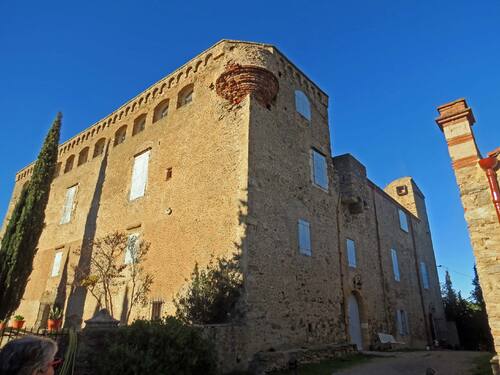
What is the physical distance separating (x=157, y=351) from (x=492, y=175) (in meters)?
6.98

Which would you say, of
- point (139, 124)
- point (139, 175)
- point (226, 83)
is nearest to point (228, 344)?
Answer: point (226, 83)

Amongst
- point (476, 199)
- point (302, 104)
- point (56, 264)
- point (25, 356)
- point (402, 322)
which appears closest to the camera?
point (25, 356)

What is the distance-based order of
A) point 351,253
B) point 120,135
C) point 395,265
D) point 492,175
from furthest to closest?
point 395,265, point 120,135, point 351,253, point 492,175

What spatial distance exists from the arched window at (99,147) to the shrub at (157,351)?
1449cm

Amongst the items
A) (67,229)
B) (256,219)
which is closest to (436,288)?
(256,219)

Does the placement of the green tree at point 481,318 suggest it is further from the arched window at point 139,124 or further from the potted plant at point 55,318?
the potted plant at point 55,318

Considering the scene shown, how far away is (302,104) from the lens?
1478 centimetres

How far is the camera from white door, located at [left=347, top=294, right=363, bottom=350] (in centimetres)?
1362

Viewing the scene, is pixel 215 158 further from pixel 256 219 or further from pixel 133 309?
pixel 133 309

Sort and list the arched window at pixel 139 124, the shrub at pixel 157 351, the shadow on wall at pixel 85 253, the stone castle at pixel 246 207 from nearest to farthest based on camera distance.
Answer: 1. the shrub at pixel 157 351
2. the stone castle at pixel 246 207
3. the shadow on wall at pixel 85 253
4. the arched window at pixel 139 124

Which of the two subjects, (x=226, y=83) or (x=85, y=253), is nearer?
(x=226, y=83)

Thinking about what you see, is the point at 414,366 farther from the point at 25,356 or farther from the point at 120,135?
the point at 120,135

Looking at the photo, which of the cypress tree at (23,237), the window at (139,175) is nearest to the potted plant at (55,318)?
the cypress tree at (23,237)

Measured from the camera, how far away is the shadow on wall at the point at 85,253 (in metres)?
14.4
